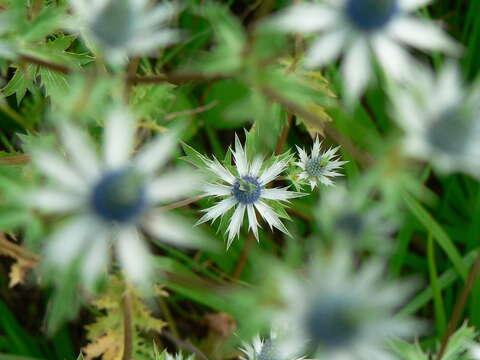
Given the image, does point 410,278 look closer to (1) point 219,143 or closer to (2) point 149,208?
(1) point 219,143

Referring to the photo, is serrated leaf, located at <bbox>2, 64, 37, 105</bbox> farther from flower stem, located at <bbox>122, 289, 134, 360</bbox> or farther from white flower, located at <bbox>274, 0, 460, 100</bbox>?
white flower, located at <bbox>274, 0, 460, 100</bbox>

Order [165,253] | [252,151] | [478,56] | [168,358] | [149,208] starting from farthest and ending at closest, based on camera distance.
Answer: [478,56]
[165,253]
[252,151]
[168,358]
[149,208]

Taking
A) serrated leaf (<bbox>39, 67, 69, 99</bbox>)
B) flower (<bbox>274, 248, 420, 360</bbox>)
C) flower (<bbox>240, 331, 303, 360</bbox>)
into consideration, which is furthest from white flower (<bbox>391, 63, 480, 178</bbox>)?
serrated leaf (<bbox>39, 67, 69, 99</bbox>)

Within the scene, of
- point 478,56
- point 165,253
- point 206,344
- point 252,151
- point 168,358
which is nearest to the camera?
point 168,358

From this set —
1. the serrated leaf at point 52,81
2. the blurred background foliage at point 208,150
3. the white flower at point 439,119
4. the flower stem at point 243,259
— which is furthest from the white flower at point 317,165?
the white flower at point 439,119

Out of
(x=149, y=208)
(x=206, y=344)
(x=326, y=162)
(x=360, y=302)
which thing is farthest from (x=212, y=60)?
(x=206, y=344)

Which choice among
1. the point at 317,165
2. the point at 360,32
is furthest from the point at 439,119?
the point at 317,165
